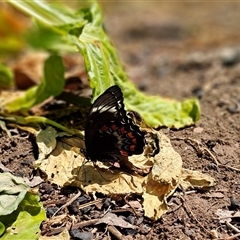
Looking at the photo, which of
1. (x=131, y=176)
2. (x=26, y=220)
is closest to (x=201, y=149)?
(x=131, y=176)

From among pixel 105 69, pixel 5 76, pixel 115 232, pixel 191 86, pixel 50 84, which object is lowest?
pixel 191 86

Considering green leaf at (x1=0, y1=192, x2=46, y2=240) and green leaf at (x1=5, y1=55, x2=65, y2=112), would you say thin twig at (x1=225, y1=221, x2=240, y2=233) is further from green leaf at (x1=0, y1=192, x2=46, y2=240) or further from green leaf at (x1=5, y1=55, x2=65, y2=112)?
green leaf at (x1=5, y1=55, x2=65, y2=112)

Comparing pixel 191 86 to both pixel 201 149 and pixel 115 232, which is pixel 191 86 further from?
pixel 115 232

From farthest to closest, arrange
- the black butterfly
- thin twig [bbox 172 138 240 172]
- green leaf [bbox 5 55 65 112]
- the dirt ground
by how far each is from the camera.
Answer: green leaf [bbox 5 55 65 112] < thin twig [bbox 172 138 240 172] < the black butterfly < the dirt ground

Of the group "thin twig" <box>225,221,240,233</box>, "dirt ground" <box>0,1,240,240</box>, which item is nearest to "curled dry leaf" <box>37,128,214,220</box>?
"dirt ground" <box>0,1,240,240</box>

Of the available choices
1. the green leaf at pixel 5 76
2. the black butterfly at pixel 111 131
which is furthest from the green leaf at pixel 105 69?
the green leaf at pixel 5 76

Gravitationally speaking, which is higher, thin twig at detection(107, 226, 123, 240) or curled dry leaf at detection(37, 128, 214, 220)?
curled dry leaf at detection(37, 128, 214, 220)

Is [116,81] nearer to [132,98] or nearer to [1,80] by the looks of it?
[132,98]
